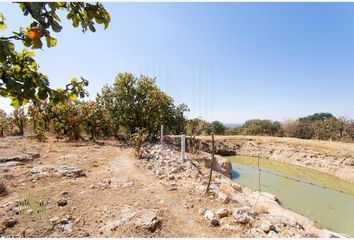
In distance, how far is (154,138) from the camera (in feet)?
60.8

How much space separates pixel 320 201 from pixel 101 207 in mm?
9300

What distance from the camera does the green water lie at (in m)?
7.38

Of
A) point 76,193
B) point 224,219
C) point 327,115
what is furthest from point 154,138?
point 327,115

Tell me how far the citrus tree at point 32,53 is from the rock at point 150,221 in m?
2.62

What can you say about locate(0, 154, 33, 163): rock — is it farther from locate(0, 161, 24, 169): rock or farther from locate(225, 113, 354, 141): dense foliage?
locate(225, 113, 354, 141): dense foliage

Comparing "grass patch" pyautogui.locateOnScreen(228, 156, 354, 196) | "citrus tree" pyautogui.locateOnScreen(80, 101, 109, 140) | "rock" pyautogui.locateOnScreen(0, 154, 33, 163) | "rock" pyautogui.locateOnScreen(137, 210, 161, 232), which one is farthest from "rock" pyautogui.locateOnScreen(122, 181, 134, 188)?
"citrus tree" pyautogui.locateOnScreen(80, 101, 109, 140)

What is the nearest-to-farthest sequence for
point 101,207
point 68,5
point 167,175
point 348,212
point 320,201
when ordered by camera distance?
point 68,5 < point 101,207 < point 167,175 < point 348,212 < point 320,201

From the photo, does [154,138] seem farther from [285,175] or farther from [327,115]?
[327,115]

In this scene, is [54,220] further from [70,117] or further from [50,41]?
[70,117]

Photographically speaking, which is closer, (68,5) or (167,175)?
(68,5)

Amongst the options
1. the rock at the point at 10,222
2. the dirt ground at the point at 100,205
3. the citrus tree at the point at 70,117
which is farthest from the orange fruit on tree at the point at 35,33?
the citrus tree at the point at 70,117

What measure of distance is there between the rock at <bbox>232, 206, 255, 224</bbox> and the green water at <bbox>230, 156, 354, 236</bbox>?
167 inches

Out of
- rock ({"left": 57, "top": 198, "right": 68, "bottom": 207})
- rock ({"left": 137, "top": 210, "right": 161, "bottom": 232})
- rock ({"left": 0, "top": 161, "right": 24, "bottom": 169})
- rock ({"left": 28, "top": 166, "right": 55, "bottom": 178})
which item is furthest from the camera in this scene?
rock ({"left": 0, "top": 161, "right": 24, "bottom": 169})

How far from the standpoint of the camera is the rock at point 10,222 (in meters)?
3.49
